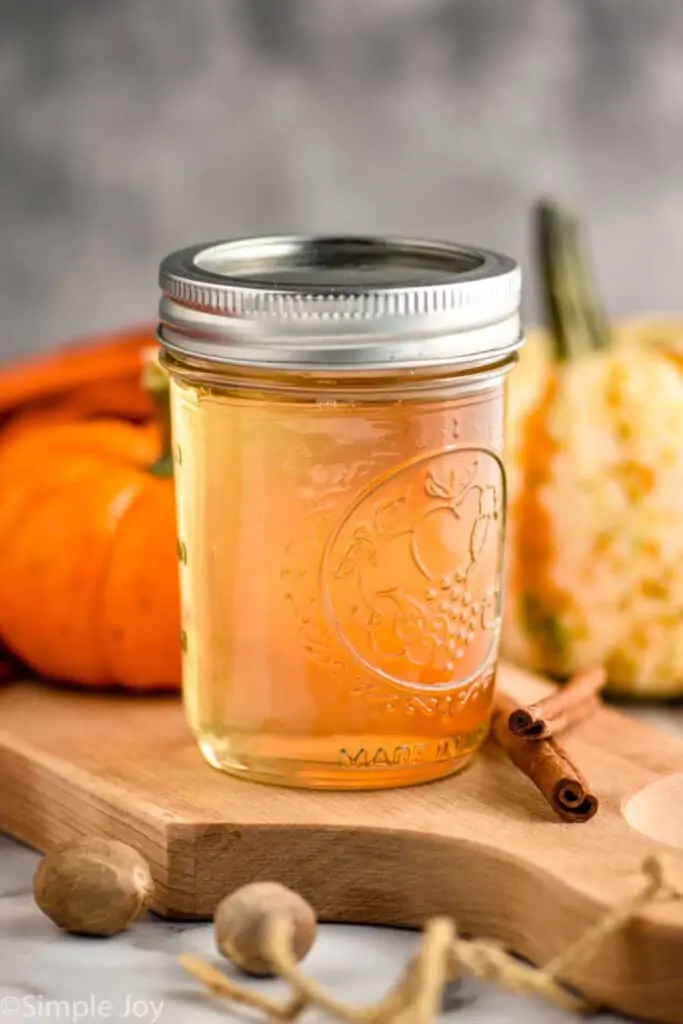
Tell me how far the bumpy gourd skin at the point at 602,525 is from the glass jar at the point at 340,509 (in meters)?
0.31

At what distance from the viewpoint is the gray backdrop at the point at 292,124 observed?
2.19 meters

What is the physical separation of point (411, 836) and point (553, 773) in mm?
110

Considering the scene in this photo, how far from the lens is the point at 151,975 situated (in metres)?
1.11

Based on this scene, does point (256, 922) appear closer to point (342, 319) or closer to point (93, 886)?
point (93, 886)

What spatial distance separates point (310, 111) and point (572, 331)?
29.5 inches

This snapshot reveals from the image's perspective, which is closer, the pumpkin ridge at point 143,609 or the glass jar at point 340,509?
the glass jar at point 340,509

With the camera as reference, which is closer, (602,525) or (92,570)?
(92,570)

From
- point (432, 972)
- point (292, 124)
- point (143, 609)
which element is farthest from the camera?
point (292, 124)

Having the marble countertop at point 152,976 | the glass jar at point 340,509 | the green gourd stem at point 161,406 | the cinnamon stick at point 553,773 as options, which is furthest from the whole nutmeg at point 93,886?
the green gourd stem at point 161,406

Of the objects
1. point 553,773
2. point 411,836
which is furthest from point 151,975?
point 553,773

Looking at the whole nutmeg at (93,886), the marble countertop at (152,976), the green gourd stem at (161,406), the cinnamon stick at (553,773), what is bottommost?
the marble countertop at (152,976)

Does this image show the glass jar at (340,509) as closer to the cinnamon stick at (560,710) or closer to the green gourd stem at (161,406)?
the cinnamon stick at (560,710)

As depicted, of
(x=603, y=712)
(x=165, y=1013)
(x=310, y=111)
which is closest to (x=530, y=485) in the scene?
(x=603, y=712)

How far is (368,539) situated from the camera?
46.9 inches
